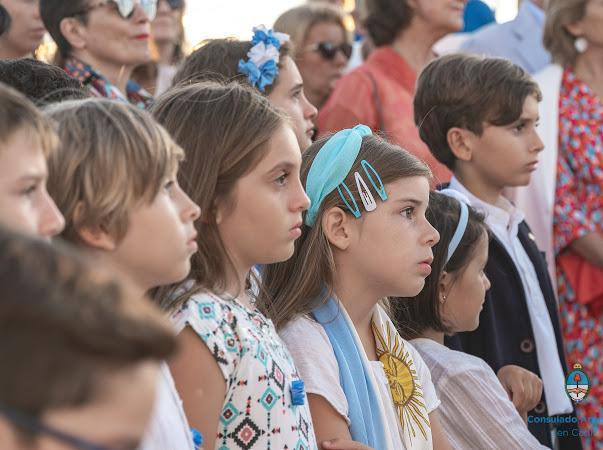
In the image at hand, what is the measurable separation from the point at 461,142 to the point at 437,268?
0.85 meters

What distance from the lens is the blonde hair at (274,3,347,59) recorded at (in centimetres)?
577

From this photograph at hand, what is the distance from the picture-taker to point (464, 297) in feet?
12.5

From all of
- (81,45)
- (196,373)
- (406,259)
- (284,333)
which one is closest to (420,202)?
(406,259)

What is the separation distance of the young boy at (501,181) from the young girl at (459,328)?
0.95ft

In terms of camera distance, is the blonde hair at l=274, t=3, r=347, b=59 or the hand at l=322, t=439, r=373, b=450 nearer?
the hand at l=322, t=439, r=373, b=450

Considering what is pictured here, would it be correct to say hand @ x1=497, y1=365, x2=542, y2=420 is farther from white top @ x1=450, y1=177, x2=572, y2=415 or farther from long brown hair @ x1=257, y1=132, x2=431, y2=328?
long brown hair @ x1=257, y1=132, x2=431, y2=328

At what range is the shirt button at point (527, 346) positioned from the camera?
4172 mm

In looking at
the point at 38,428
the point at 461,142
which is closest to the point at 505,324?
the point at 461,142

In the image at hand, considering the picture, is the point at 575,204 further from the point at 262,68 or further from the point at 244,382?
the point at 244,382

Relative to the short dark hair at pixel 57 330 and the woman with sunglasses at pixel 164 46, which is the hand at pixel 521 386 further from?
the short dark hair at pixel 57 330

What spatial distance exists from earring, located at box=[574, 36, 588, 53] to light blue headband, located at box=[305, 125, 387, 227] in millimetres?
2386

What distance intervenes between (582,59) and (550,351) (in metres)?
1.78

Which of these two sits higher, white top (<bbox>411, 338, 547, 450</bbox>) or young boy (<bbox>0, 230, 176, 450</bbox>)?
young boy (<bbox>0, 230, 176, 450</bbox>)

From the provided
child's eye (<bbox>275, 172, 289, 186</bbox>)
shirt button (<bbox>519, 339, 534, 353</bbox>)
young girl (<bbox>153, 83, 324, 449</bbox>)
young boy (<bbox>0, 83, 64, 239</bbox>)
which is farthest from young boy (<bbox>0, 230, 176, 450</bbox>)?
shirt button (<bbox>519, 339, 534, 353</bbox>)
